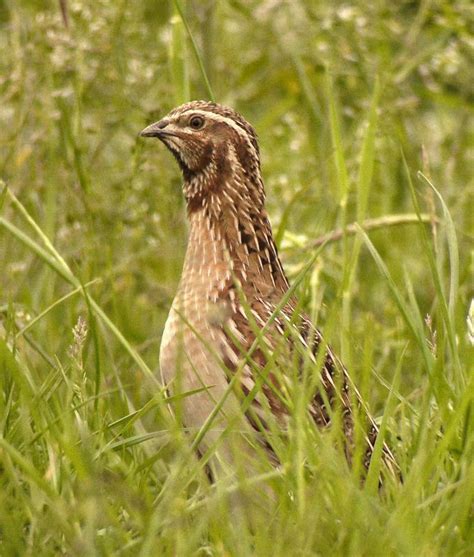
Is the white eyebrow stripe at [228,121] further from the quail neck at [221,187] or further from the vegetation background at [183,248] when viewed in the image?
the vegetation background at [183,248]

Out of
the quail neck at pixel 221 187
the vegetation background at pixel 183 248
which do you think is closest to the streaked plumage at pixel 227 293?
the quail neck at pixel 221 187

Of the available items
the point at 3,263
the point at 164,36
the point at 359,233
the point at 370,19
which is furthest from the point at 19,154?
the point at 359,233

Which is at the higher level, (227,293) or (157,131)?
(157,131)

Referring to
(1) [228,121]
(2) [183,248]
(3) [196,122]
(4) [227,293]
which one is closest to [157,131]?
(3) [196,122]

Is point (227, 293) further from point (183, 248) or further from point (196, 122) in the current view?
point (183, 248)

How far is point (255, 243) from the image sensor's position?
197 inches

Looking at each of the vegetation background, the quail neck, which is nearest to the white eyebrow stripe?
the quail neck

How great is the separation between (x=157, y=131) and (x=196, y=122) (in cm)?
14

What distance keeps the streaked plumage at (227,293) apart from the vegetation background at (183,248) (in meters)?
0.16

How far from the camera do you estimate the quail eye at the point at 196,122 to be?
17.0 feet

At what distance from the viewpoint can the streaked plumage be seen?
4.33m

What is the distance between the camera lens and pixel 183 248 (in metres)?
6.39

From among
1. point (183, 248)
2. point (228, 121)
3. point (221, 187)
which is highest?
point (228, 121)

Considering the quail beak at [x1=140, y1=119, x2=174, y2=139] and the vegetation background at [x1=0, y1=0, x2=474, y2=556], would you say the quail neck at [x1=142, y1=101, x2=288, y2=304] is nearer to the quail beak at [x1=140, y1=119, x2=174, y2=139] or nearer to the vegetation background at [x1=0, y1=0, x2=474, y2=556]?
the quail beak at [x1=140, y1=119, x2=174, y2=139]
